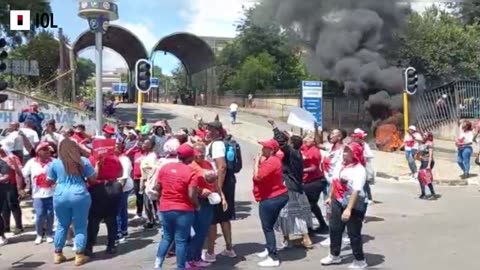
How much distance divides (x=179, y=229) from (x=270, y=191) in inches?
50.9

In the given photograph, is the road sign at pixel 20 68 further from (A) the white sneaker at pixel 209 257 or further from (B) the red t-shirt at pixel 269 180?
(B) the red t-shirt at pixel 269 180

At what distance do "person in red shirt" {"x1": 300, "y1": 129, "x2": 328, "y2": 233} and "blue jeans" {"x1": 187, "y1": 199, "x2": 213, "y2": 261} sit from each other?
2.12 m

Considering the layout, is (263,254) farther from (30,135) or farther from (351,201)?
(30,135)

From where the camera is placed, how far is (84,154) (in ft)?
24.4

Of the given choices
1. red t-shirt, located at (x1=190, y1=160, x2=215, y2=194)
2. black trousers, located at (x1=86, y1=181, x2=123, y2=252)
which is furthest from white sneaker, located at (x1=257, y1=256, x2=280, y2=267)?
black trousers, located at (x1=86, y1=181, x2=123, y2=252)

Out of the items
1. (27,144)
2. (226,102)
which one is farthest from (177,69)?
(27,144)

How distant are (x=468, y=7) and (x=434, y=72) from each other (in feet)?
54.6

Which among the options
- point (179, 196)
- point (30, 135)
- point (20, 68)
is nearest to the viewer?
point (179, 196)

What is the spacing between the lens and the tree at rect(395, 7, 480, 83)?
3541 cm

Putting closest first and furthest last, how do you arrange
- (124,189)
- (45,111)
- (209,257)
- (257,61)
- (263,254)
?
(209,257), (263,254), (124,189), (45,111), (257,61)

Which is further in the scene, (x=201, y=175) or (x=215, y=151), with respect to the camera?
(x=215, y=151)

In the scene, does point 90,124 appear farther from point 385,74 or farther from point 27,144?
point 385,74

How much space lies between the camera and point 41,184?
8.57 metres

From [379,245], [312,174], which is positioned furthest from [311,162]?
[379,245]
